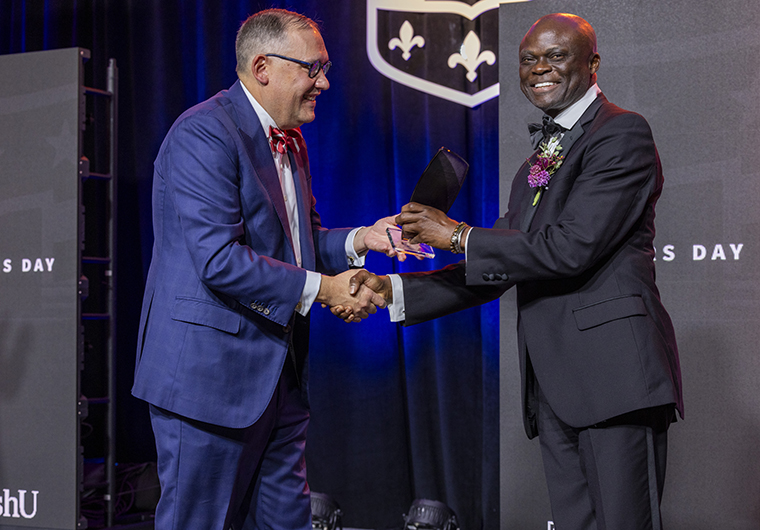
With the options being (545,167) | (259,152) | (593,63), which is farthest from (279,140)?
(593,63)

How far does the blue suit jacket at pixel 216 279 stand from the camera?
1979mm

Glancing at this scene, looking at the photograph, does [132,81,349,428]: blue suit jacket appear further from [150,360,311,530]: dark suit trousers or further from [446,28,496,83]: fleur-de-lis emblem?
[446,28,496,83]: fleur-de-lis emblem

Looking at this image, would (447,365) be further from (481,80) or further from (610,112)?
(610,112)

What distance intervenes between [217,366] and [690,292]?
2064 mm

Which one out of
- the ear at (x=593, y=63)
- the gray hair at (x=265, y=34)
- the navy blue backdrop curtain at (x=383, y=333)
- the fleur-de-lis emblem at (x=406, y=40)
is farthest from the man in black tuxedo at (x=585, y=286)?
the fleur-de-lis emblem at (x=406, y=40)

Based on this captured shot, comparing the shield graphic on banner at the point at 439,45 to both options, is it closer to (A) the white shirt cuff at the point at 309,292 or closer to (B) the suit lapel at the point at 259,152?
(B) the suit lapel at the point at 259,152

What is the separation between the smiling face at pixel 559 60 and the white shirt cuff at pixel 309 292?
3.01 feet

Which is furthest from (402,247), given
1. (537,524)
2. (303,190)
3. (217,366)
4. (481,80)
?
(481,80)

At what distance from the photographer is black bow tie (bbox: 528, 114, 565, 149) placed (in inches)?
86.6

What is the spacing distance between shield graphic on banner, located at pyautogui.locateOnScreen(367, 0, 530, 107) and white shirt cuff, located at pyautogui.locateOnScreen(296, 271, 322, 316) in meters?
2.26

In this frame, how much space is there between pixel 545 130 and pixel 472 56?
1.99 meters

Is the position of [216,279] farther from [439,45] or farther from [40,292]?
[439,45]

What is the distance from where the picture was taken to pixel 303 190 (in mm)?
2414

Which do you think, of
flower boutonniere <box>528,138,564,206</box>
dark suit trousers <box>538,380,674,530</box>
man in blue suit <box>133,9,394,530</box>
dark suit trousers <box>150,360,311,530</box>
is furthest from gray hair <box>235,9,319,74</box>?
dark suit trousers <box>538,380,674,530</box>
